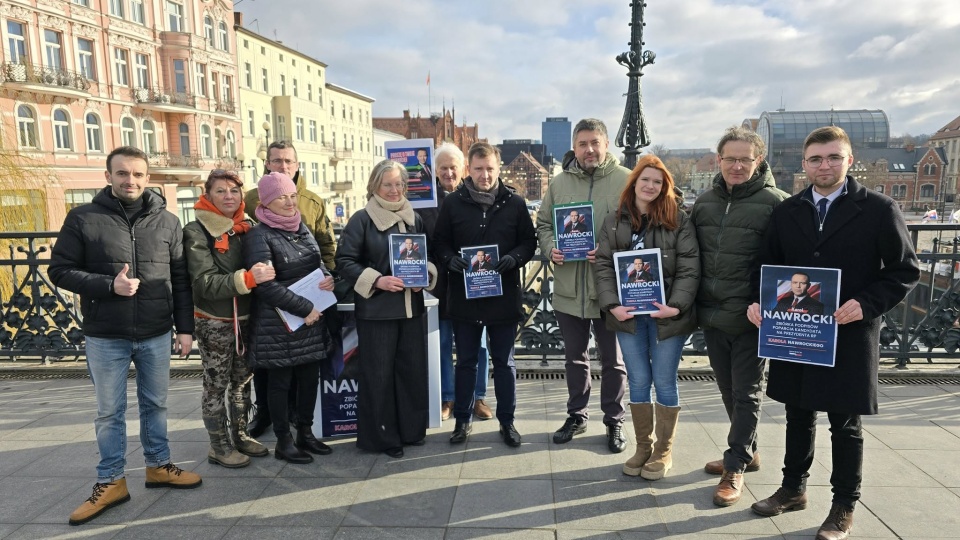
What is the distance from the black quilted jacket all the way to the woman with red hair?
7.09 feet

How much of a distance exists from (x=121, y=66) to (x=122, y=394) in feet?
111

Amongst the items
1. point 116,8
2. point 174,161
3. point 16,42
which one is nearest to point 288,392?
point 16,42

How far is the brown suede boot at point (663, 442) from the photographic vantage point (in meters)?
3.87

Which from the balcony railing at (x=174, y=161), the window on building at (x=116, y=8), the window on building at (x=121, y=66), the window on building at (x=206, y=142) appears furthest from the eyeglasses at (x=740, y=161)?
the window on building at (x=206, y=142)

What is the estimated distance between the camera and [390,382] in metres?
4.34

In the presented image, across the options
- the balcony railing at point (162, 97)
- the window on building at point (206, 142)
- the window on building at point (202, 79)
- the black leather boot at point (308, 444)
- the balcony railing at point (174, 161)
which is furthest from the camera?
the window on building at point (206, 142)

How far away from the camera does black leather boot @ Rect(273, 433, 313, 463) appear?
4.18 meters

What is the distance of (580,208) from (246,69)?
4603 cm

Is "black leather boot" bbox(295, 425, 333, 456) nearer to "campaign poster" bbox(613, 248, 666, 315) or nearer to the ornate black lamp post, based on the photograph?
"campaign poster" bbox(613, 248, 666, 315)

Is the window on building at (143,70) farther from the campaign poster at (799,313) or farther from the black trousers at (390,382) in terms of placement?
the campaign poster at (799,313)

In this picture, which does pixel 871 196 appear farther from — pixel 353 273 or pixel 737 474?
pixel 353 273

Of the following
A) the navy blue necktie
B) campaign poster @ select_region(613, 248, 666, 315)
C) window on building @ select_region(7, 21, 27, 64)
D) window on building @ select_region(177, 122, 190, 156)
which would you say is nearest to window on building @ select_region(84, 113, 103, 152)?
window on building @ select_region(7, 21, 27, 64)

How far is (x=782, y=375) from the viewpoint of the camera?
132 inches

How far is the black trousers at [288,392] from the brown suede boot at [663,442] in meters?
2.55
